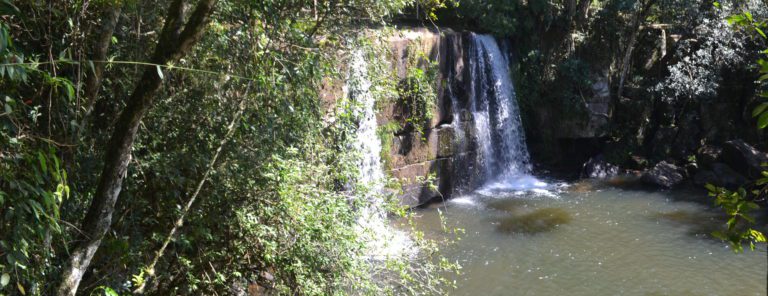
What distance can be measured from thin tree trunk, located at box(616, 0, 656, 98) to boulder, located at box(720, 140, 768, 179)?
280cm

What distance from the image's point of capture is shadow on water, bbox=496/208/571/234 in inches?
452

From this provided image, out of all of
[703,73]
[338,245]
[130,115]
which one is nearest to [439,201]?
[703,73]

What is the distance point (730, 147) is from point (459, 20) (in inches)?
261

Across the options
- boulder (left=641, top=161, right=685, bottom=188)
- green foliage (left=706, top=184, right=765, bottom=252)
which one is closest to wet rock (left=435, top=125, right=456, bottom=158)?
boulder (left=641, top=161, right=685, bottom=188)

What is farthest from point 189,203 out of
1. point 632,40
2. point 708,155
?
point 632,40

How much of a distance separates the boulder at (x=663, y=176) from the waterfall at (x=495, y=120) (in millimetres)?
2303

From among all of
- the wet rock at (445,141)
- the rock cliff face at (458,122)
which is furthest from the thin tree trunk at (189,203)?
the wet rock at (445,141)

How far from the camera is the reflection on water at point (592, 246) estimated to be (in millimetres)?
9320

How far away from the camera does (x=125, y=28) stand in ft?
15.1

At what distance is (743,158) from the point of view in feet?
45.3

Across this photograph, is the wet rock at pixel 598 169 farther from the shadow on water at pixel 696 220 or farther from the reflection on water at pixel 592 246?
the shadow on water at pixel 696 220

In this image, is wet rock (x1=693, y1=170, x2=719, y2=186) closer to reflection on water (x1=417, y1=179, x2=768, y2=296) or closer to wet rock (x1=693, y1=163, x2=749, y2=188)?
wet rock (x1=693, y1=163, x2=749, y2=188)

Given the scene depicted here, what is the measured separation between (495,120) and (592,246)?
15.6ft

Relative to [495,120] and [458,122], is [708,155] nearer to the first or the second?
[495,120]
